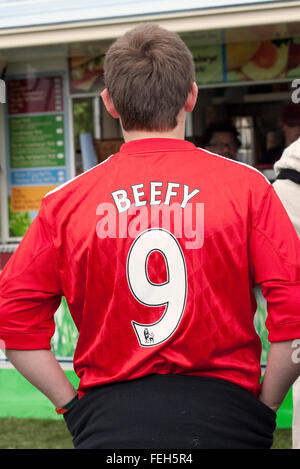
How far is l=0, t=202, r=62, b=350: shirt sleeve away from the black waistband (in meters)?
1.59

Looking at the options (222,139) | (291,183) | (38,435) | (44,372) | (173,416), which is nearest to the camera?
(173,416)

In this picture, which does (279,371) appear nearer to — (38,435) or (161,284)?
(161,284)

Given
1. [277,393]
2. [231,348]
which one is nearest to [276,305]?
[231,348]

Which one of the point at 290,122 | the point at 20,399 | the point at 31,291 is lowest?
the point at 20,399

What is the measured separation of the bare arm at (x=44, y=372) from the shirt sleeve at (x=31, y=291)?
0.03 m

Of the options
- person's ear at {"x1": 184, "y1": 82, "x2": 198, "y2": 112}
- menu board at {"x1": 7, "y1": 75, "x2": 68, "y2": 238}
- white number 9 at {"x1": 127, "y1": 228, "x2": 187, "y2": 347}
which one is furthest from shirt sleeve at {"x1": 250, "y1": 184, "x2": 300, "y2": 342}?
menu board at {"x1": 7, "y1": 75, "x2": 68, "y2": 238}

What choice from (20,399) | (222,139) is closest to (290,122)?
(222,139)

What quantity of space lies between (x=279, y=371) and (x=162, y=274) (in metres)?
0.40

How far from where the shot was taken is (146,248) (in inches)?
64.4

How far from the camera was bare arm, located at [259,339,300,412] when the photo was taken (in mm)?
1739

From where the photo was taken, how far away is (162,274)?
1.64 m

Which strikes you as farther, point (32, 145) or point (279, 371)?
point (32, 145)

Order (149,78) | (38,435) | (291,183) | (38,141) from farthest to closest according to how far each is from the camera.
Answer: (38,141) < (38,435) < (291,183) < (149,78)

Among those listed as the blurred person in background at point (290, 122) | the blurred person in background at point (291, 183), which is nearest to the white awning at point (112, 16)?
the blurred person in background at point (290, 122)
